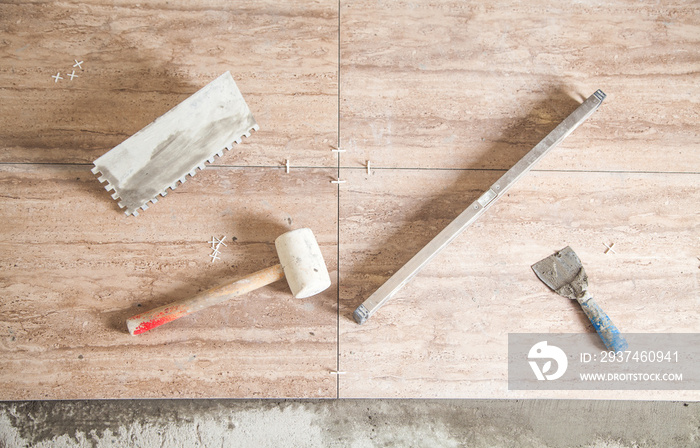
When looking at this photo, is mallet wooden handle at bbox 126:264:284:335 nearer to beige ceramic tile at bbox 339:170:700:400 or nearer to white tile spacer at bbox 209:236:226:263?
white tile spacer at bbox 209:236:226:263

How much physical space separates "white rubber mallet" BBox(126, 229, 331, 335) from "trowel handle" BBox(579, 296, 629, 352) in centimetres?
100

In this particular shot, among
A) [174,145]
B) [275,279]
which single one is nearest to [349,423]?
[275,279]

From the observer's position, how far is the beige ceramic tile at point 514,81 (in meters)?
1.66

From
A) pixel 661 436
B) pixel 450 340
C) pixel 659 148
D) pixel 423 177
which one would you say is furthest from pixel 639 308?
pixel 423 177

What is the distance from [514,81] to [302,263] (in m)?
1.14

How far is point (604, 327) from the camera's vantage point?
1.56 metres

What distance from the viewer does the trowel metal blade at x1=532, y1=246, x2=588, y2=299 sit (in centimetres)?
160

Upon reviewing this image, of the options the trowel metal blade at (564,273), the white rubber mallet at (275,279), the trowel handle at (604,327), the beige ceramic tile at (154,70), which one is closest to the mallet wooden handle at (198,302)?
the white rubber mallet at (275,279)

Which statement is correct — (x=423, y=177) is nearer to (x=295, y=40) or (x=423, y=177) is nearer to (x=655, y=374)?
(x=295, y=40)

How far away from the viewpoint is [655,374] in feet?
5.33

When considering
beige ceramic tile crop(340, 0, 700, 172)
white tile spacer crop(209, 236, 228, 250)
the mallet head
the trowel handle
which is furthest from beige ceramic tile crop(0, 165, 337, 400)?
the trowel handle

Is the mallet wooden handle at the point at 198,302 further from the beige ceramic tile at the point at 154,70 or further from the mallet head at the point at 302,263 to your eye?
the beige ceramic tile at the point at 154,70

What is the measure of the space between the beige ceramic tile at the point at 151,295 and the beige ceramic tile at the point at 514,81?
1.68ft

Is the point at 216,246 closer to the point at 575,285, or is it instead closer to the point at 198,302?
the point at 198,302
